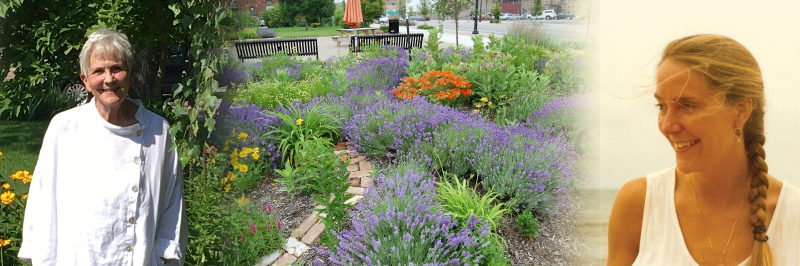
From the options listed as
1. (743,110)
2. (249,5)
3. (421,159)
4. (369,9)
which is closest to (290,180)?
(421,159)

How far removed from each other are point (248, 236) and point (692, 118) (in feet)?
7.62

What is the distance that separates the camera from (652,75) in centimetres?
108

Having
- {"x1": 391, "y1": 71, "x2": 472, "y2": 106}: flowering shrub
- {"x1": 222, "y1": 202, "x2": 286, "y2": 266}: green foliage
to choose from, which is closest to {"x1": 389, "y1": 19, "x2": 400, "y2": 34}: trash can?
{"x1": 391, "y1": 71, "x2": 472, "y2": 106}: flowering shrub

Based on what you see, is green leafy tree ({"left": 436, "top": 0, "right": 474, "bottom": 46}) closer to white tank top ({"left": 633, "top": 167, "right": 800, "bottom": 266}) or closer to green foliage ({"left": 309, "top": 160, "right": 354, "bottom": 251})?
green foliage ({"left": 309, "top": 160, "right": 354, "bottom": 251})

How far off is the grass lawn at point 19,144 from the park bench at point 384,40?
3345 millimetres

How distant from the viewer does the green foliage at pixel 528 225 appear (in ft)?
8.90

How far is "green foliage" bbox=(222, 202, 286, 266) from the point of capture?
2557 mm

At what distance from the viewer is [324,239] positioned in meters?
2.49

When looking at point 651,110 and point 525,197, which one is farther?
point 525,197

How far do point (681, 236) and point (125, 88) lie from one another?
2.05 m

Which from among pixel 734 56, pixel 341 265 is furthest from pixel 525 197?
pixel 734 56

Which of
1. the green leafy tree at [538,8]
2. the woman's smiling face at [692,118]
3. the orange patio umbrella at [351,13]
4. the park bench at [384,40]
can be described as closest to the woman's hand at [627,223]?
the woman's smiling face at [692,118]

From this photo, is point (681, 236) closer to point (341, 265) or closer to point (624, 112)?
point (624, 112)

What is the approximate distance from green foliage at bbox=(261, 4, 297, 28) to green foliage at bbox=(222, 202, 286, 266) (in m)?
1.13
